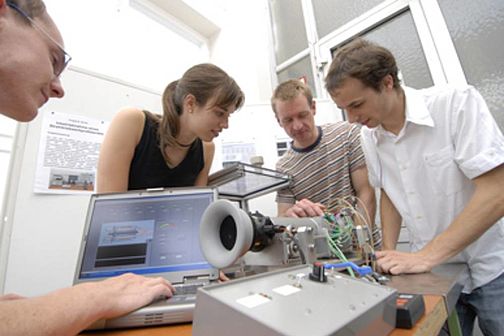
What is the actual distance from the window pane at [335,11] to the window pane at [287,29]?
175 millimetres

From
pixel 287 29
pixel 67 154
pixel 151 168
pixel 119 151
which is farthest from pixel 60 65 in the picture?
pixel 287 29

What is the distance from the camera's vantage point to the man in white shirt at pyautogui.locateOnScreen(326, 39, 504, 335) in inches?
30.4

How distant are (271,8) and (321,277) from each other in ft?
10.3

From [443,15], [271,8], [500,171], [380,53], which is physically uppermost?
[271,8]

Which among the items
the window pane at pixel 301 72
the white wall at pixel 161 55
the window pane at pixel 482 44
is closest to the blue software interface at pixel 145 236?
the white wall at pixel 161 55

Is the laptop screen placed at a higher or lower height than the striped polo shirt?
lower

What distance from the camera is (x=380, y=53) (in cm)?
101

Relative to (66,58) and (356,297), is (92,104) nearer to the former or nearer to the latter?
(66,58)

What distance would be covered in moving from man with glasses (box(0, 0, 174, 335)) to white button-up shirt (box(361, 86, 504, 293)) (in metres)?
0.94

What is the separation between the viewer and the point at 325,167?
1.38 metres

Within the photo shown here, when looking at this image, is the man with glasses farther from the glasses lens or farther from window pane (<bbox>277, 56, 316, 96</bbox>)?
window pane (<bbox>277, 56, 316, 96</bbox>)

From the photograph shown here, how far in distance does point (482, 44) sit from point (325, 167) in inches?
44.7

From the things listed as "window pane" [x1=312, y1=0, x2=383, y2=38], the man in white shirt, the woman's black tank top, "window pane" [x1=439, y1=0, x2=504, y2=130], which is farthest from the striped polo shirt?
"window pane" [x1=312, y1=0, x2=383, y2=38]

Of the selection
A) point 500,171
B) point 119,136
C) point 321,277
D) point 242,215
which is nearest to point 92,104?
point 119,136
